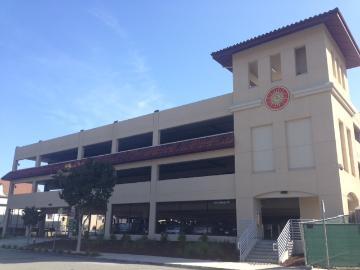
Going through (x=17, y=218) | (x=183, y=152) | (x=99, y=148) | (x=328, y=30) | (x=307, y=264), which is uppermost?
(x=328, y=30)

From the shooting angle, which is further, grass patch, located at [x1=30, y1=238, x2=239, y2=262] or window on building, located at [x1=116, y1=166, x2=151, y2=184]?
window on building, located at [x1=116, y1=166, x2=151, y2=184]

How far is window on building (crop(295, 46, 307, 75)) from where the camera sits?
28.2 meters

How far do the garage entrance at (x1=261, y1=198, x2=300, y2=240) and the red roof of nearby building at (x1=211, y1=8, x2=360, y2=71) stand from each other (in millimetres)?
11965

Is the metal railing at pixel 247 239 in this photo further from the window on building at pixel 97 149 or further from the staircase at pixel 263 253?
the window on building at pixel 97 149

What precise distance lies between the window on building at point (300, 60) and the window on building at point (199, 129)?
21.3 ft

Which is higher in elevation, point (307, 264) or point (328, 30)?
point (328, 30)

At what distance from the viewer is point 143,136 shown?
39.1 meters

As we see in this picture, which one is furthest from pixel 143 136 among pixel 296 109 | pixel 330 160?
pixel 330 160

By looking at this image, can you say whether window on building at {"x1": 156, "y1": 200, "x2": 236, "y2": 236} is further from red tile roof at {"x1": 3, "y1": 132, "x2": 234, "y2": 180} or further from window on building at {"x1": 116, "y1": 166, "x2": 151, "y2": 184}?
window on building at {"x1": 116, "y1": 166, "x2": 151, "y2": 184}

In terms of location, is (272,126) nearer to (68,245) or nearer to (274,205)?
(274,205)

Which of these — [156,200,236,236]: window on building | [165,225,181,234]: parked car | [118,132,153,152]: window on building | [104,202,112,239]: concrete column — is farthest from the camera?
[118,132,153,152]: window on building

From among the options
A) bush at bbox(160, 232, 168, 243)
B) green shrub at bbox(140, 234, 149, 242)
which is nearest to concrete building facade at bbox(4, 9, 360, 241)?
green shrub at bbox(140, 234, 149, 242)

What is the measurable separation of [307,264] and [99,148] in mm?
31089

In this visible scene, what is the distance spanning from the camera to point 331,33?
28.0 meters
